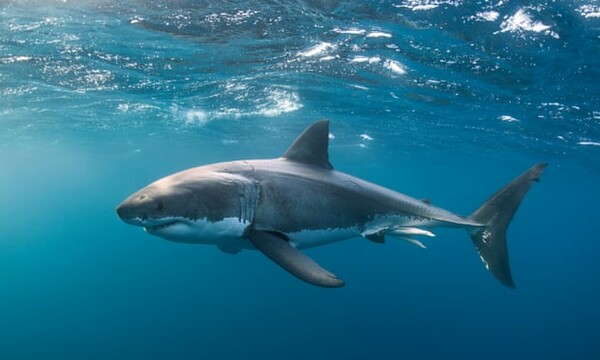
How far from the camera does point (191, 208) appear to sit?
4.20 meters

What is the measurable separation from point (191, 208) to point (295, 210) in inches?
58.7

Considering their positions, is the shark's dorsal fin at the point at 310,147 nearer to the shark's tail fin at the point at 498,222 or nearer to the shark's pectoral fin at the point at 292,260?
the shark's pectoral fin at the point at 292,260

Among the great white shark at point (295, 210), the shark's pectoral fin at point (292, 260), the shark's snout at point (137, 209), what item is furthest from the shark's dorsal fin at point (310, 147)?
the shark's snout at point (137, 209)

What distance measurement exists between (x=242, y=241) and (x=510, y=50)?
11.1 m

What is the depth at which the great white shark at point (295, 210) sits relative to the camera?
4.09 m

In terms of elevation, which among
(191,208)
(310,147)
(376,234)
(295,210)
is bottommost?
(376,234)

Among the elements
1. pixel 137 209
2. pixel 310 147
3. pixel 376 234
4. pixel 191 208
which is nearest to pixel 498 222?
pixel 376 234

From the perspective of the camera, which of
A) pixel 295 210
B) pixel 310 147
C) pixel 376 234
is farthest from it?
pixel 376 234

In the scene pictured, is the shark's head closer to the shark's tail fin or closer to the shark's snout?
the shark's snout

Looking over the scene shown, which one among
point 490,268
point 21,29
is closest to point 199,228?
point 490,268

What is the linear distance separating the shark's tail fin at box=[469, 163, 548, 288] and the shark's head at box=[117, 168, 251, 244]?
4.66 m

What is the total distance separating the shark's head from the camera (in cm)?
394

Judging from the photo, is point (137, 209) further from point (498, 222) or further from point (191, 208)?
point (498, 222)

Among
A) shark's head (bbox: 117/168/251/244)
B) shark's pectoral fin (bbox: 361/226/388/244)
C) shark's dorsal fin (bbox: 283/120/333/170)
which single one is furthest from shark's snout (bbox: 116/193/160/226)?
shark's pectoral fin (bbox: 361/226/388/244)
